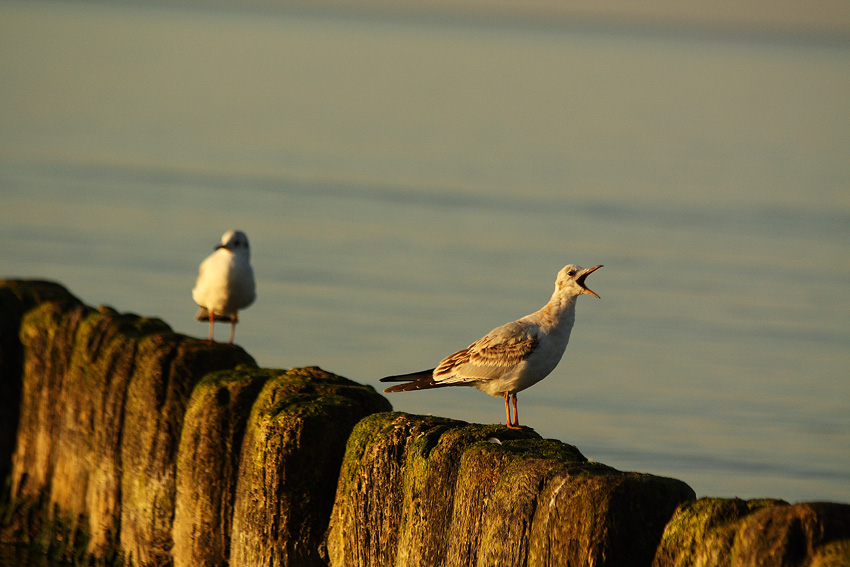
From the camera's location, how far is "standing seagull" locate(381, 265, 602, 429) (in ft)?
22.8

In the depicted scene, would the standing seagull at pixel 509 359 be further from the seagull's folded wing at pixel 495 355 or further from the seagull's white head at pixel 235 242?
the seagull's white head at pixel 235 242

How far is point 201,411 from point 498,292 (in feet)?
36.7

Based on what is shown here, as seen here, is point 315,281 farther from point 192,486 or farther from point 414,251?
point 192,486

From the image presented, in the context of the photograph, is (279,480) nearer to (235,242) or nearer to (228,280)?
(228,280)

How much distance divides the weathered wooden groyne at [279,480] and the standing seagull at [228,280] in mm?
2110

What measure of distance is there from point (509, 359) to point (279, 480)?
1852 millimetres

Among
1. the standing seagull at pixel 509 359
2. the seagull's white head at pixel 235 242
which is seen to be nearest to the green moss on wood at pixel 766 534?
the standing seagull at pixel 509 359

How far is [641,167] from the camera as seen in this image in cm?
3247

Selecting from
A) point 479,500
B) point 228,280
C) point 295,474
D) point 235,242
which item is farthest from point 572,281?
point 235,242

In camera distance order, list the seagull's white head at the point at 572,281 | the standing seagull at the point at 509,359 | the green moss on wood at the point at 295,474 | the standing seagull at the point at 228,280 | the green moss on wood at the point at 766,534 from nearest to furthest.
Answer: the green moss on wood at the point at 766,534, the green moss on wood at the point at 295,474, the standing seagull at the point at 509,359, the seagull's white head at the point at 572,281, the standing seagull at the point at 228,280

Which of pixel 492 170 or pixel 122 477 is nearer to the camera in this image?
pixel 122 477

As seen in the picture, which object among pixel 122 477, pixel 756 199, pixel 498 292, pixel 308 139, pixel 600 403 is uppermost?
pixel 308 139

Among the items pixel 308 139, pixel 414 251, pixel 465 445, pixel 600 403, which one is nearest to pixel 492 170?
pixel 308 139

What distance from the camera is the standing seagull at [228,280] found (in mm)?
10625
